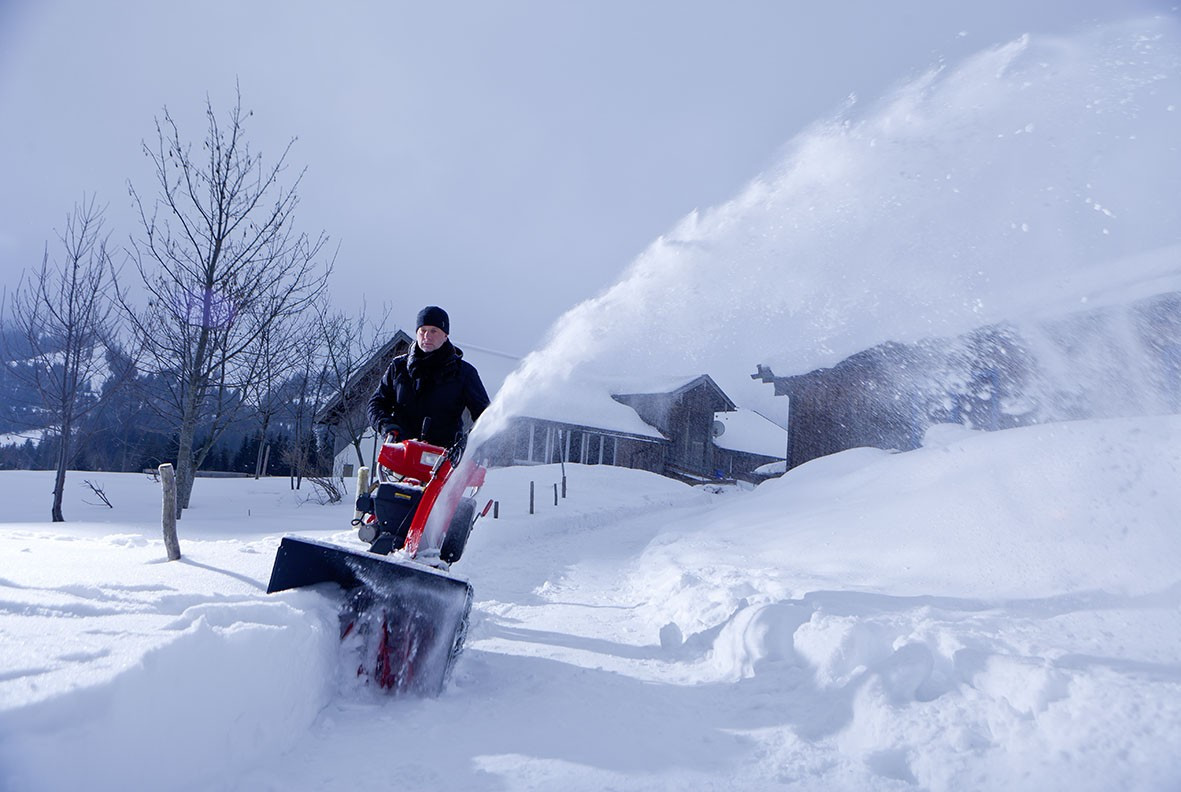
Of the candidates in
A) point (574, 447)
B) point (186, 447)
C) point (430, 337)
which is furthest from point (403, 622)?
point (574, 447)

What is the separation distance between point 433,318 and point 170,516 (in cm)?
311

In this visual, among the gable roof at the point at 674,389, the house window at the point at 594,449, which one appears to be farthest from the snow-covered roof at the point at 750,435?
the house window at the point at 594,449

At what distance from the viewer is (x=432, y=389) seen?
14.2 ft

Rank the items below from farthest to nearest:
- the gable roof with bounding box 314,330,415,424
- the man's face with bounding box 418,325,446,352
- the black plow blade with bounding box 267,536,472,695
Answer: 1. the gable roof with bounding box 314,330,415,424
2. the man's face with bounding box 418,325,446,352
3. the black plow blade with bounding box 267,536,472,695

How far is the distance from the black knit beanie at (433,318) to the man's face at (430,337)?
0.03 m

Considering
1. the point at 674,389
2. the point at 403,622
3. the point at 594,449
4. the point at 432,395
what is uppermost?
the point at 674,389

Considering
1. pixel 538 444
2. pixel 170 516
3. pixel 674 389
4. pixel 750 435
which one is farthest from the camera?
pixel 750 435

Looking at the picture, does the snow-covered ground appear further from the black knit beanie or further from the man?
the black knit beanie

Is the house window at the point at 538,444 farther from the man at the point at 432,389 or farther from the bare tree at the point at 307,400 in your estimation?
the man at the point at 432,389

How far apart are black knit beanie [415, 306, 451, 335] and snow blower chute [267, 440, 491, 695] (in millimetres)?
833

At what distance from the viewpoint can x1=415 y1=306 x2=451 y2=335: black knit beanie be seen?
14.0 ft

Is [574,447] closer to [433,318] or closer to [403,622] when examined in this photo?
[433,318]

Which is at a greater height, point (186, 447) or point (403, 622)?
point (186, 447)

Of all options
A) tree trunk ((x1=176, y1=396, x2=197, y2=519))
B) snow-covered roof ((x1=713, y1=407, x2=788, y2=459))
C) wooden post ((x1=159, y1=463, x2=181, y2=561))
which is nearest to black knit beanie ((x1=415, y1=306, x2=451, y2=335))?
wooden post ((x1=159, y1=463, x2=181, y2=561))
